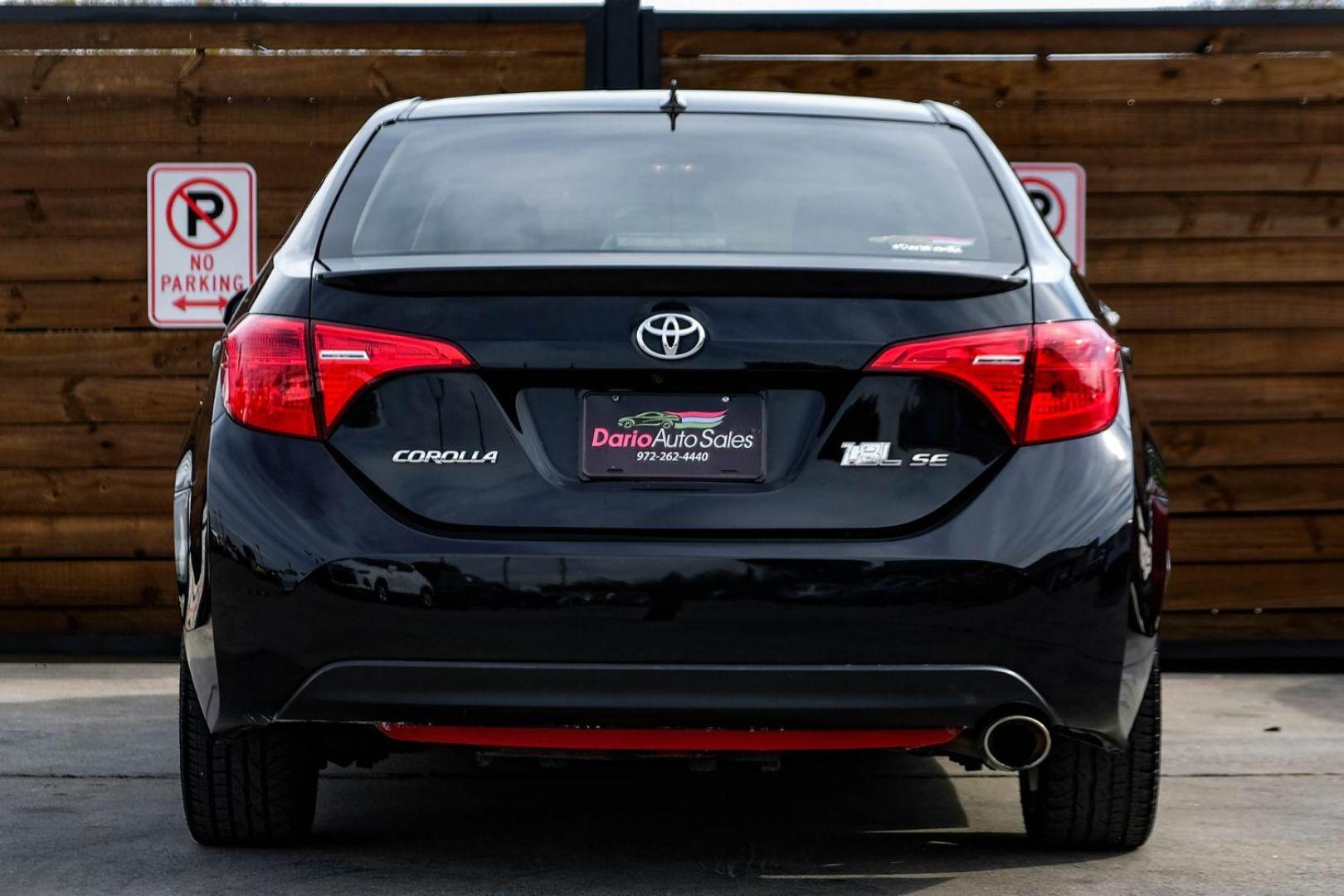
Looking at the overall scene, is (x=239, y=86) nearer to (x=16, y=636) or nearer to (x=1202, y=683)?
(x=16, y=636)

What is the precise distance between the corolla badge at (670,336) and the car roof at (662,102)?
991mm

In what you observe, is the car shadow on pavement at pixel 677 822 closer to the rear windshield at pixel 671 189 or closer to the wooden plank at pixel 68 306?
the rear windshield at pixel 671 189

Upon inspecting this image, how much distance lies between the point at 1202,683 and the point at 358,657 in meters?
4.65

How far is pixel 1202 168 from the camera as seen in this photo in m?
7.55

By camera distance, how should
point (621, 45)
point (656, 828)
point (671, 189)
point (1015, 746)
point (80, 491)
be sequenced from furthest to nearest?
point (80, 491), point (621, 45), point (656, 828), point (671, 189), point (1015, 746)

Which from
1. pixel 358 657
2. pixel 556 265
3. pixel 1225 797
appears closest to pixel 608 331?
pixel 556 265

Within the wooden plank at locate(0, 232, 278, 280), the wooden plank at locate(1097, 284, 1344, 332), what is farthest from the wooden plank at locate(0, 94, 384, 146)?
the wooden plank at locate(1097, 284, 1344, 332)

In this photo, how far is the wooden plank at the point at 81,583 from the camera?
7598 mm

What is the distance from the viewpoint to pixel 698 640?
3.27 meters

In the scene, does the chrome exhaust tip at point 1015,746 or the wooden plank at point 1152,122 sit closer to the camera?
the chrome exhaust tip at point 1015,746

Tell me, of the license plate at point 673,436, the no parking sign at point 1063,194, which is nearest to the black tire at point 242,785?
the license plate at point 673,436

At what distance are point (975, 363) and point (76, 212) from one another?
16.6 feet

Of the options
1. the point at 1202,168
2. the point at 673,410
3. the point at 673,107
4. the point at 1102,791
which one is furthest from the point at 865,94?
the point at 673,410

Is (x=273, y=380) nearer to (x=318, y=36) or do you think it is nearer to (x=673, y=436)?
(x=673, y=436)
